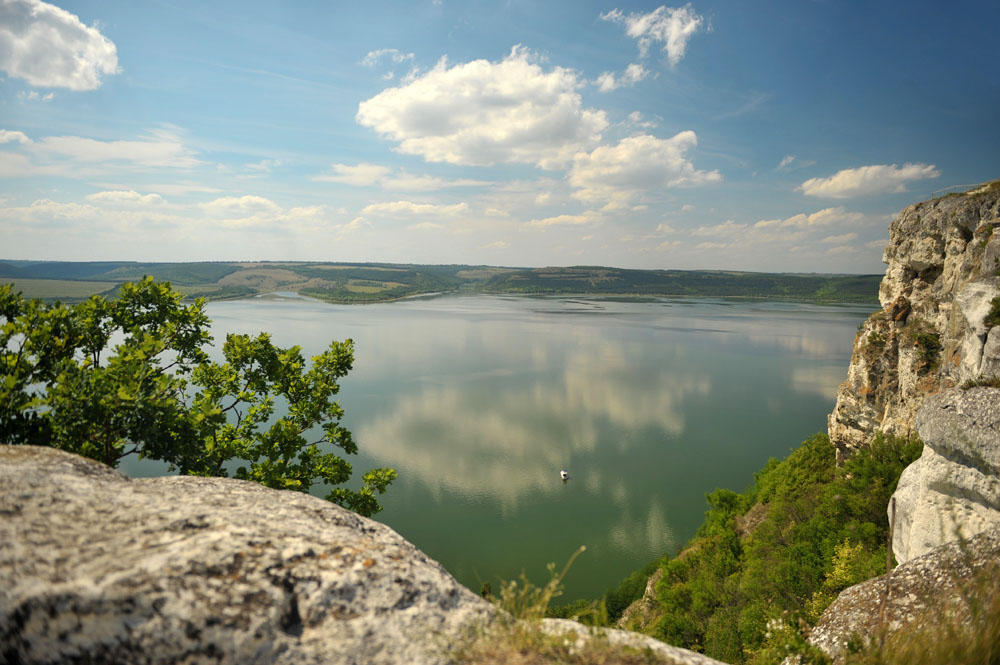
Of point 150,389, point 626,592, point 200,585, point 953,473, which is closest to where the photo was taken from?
point 200,585

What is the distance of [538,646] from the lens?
2.96m

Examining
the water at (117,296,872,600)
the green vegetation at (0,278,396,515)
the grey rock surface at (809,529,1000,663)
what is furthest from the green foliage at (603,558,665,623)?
the grey rock surface at (809,529,1000,663)

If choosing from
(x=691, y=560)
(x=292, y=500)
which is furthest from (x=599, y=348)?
(x=292, y=500)

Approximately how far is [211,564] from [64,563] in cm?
74

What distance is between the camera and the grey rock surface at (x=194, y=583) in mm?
2410

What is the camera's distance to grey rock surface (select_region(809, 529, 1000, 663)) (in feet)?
15.6

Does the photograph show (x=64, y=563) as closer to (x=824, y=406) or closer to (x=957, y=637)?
(x=957, y=637)

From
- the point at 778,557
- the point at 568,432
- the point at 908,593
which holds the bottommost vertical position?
the point at 568,432

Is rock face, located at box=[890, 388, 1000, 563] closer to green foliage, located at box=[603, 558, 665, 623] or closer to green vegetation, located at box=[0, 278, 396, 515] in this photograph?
green vegetation, located at box=[0, 278, 396, 515]

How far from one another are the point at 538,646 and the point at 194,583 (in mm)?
2164

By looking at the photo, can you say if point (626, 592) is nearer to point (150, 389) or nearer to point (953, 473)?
point (953, 473)

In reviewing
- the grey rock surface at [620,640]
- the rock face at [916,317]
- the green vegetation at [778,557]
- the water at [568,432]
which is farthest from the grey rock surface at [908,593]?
the water at [568,432]

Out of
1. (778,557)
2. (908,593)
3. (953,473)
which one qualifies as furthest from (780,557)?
(908,593)

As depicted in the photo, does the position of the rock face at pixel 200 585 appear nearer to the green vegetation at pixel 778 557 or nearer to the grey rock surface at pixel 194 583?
the grey rock surface at pixel 194 583
